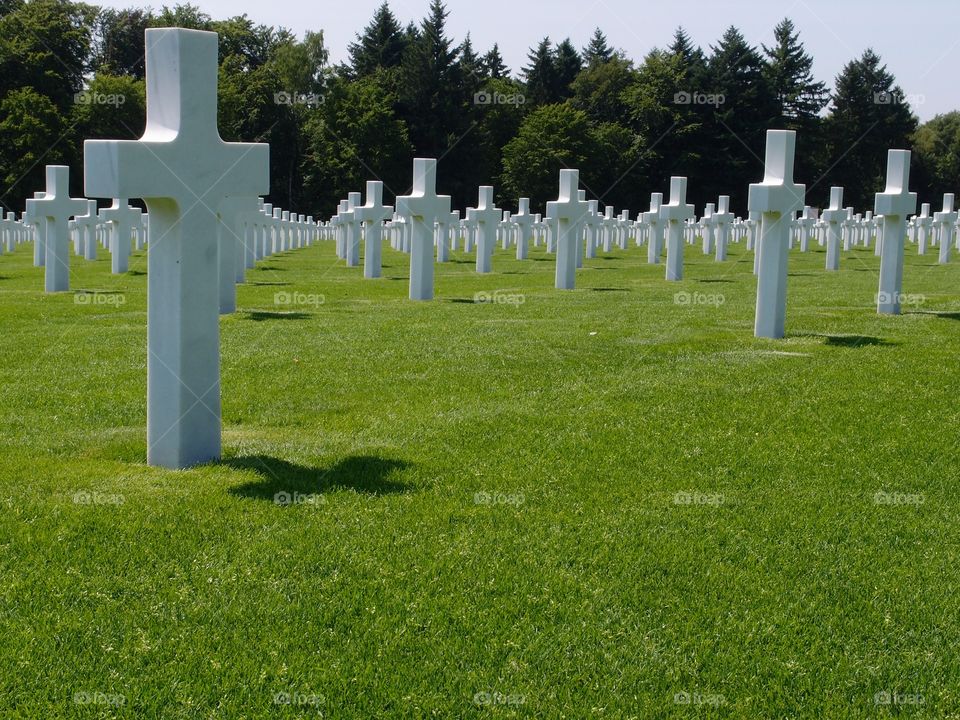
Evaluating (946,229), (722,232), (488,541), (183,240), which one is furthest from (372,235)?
(488,541)

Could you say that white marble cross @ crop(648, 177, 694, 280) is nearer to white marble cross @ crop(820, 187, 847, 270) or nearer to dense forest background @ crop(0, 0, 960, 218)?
white marble cross @ crop(820, 187, 847, 270)

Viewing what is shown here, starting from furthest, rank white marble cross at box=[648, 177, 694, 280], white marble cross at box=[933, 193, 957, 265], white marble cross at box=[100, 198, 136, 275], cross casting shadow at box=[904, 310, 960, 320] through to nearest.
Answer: white marble cross at box=[933, 193, 957, 265], white marble cross at box=[648, 177, 694, 280], white marble cross at box=[100, 198, 136, 275], cross casting shadow at box=[904, 310, 960, 320]

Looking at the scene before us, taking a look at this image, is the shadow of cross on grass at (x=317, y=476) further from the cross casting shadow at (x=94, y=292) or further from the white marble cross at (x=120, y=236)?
the white marble cross at (x=120, y=236)

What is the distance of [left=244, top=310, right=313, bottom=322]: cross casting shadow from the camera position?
13.9 m

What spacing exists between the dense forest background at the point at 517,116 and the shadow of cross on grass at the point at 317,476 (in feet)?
173

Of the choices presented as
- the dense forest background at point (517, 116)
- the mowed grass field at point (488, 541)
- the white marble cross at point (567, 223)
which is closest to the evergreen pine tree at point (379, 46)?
the dense forest background at point (517, 116)

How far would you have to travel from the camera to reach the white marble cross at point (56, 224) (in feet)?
58.9

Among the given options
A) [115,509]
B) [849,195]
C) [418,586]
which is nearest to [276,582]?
[418,586]

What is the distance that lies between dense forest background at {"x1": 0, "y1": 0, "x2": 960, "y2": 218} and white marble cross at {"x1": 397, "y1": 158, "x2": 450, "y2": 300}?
136ft

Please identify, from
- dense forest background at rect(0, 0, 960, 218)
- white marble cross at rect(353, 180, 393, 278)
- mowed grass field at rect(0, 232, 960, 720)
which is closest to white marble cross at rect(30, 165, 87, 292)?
white marble cross at rect(353, 180, 393, 278)

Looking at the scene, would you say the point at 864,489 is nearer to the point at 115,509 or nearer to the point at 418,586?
the point at 418,586

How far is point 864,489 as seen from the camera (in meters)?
6.34

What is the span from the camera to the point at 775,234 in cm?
1291

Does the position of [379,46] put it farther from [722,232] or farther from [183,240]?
[183,240]
